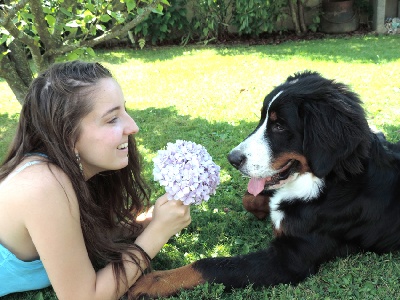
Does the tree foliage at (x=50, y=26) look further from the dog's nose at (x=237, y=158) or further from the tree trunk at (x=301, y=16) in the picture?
the tree trunk at (x=301, y=16)

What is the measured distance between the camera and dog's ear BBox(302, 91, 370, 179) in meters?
2.33

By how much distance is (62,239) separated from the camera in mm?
2031

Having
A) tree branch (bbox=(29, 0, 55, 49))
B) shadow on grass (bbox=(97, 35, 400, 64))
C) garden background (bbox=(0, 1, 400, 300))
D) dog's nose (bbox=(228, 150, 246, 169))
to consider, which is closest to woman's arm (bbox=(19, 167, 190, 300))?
garden background (bbox=(0, 1, 400, 300))

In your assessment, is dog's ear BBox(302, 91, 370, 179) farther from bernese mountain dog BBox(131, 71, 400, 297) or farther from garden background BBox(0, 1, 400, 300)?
garden background BBox(0, 1, 400, 300)

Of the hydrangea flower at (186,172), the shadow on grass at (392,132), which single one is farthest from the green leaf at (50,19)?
the shadow on grass at (392,132)

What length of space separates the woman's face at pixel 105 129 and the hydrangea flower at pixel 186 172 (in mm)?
227

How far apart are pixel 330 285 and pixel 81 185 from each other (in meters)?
1.50

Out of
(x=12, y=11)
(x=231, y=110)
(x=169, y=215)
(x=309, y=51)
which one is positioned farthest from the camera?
(x=309, y=51)

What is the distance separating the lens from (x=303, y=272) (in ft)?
8.04

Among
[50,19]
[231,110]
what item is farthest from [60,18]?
[231,110]

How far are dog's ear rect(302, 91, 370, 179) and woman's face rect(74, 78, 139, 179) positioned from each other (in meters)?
0.98

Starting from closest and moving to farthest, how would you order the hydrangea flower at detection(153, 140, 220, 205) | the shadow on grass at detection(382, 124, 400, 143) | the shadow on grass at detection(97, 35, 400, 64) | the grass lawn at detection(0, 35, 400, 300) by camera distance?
the hydrangea flower at detection(153, 140, 220, 205)
the grass lawn at detection(0, 35, 400, 300)
the shadow on grass at detection(382, 124, 400, 143)
the shadow on grass at detection(97, 35, 400, 64)

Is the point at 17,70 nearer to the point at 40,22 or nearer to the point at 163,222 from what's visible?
the point at 40,22

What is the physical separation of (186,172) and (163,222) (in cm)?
37
